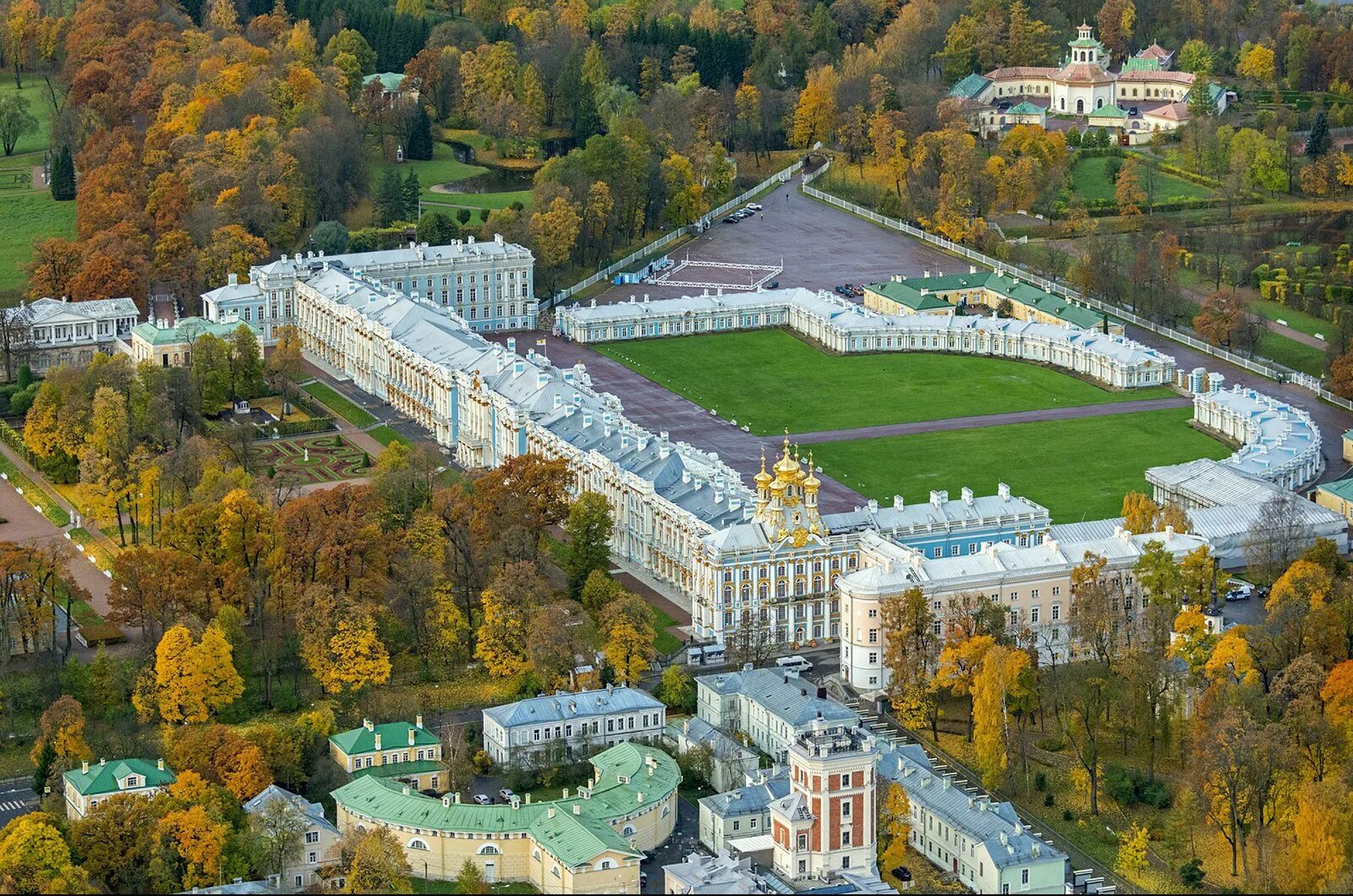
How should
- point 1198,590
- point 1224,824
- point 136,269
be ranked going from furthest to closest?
point 136,269 < point 1198,590 < point 1224,824

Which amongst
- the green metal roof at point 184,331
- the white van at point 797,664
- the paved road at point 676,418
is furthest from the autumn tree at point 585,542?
the green metal roof at point 184,331

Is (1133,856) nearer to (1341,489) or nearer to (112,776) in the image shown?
(112,776)

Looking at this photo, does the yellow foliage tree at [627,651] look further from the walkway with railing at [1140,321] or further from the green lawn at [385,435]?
the walkway with railing at [1140,321]

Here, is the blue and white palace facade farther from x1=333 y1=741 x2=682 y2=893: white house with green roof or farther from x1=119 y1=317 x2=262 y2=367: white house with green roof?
x1=333 y1=741 x2=682 y2=893: white house with green roof

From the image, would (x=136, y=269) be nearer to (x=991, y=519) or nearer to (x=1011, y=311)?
(x=1011, y=311)

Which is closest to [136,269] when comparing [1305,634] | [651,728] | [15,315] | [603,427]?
[15,315]

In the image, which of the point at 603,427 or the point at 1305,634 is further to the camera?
the point at 603,427

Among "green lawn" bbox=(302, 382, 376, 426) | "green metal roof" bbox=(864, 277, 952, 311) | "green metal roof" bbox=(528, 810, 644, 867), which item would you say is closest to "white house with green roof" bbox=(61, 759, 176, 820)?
"green metal roof" bbox=(528, 810, 644, 867)
